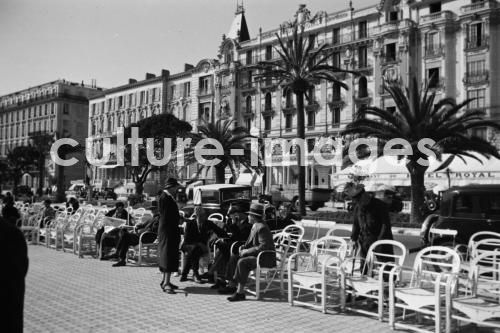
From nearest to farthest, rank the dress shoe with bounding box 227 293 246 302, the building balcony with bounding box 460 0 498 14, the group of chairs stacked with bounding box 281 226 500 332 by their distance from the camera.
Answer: the group of chairs stacked with bounding box 281 226 500 332
the dress shoe with bounding box 227 293 246 302
the building balcony with bounding box 460 0 498 14

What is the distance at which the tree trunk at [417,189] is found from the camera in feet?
72.7

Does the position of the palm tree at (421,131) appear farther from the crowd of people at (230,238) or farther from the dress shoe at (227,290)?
the dress shoe at (227,290)

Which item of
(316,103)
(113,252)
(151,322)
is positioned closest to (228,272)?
(151,322)

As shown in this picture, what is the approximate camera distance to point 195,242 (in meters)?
9.52

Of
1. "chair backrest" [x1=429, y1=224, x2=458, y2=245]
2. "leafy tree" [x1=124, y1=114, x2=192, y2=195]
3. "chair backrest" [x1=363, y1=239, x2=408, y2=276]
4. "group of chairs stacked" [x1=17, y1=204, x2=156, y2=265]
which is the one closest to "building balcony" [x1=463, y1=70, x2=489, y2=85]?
"leafy tree" [x1=124, y1=114, x2=192, y2=195]

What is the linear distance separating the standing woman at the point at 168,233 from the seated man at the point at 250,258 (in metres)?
0.98

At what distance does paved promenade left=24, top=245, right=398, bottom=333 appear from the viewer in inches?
241

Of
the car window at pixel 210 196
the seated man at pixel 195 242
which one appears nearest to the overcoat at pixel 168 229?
the seated man at pixel 195 242

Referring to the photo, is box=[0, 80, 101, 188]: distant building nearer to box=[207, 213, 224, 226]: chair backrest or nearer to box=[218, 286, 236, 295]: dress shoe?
box=[207, 213, 224, 226]: chair backrest

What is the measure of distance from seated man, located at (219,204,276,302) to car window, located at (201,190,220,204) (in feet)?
41.8

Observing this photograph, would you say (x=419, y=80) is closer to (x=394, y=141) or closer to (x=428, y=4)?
(x=428, y=4)

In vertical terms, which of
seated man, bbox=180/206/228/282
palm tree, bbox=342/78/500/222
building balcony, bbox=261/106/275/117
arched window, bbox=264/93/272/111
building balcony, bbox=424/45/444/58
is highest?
building balcony, bbox=424/45/444/58

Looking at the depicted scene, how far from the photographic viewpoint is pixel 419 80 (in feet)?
148

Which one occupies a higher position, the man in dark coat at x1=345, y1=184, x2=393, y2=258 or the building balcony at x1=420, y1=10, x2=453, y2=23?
the building balcony at x1=420, y1=10, x2=453, y2=23
